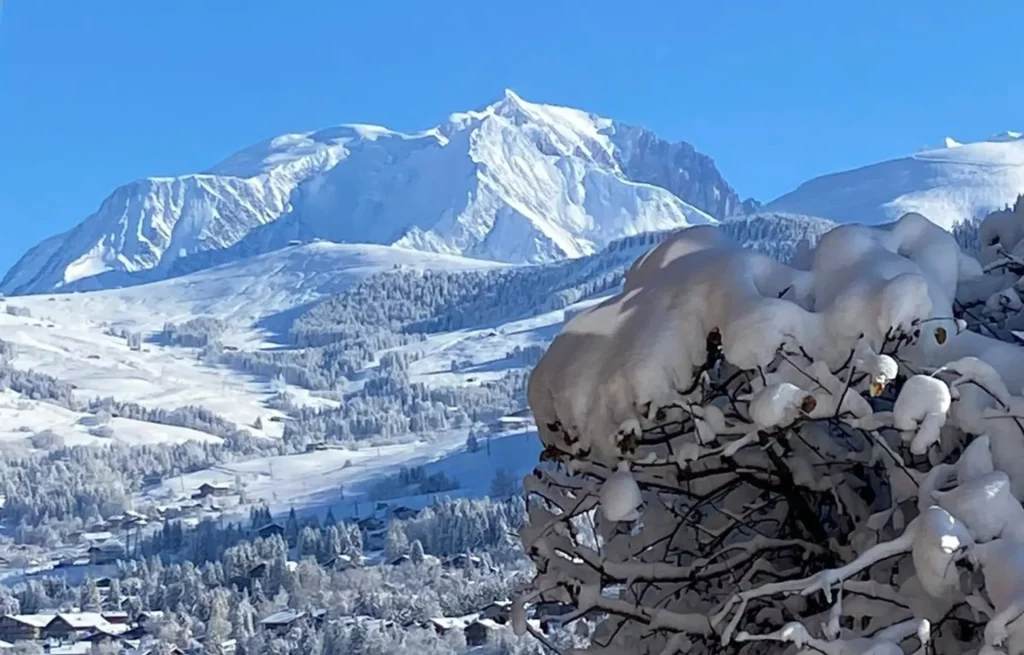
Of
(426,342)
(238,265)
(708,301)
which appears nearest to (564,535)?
(708,301)

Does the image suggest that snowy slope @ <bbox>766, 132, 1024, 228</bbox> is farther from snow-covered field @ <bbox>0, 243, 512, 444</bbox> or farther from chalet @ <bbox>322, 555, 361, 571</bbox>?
chalet @ <bbox>322, 555, 361, 571</bbox>

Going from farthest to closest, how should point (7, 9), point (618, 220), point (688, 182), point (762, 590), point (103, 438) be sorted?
point (688, 182) → point (618, 220) → point (103, 438) → point (7, 9) → point (762, 590)

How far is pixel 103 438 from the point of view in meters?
50.6

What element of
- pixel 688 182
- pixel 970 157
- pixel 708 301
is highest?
pixel 688 182

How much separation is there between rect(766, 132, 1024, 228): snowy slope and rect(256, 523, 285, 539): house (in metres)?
41.0

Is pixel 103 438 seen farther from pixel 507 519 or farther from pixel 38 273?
pixel 38 273

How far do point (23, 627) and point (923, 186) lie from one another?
65668 millimetres

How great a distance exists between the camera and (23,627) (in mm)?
17516

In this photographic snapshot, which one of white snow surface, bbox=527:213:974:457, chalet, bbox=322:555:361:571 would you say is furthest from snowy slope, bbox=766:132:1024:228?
white snow surface, bbox=527:213:974:457

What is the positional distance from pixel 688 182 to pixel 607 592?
17143 centimetres

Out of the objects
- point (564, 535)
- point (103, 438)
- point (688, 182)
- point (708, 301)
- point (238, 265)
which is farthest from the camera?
point (688, 182)

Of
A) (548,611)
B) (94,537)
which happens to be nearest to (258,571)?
(94,537)

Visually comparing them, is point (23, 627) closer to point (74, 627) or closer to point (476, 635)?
point (74, 627)

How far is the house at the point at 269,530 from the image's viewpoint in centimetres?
2922
